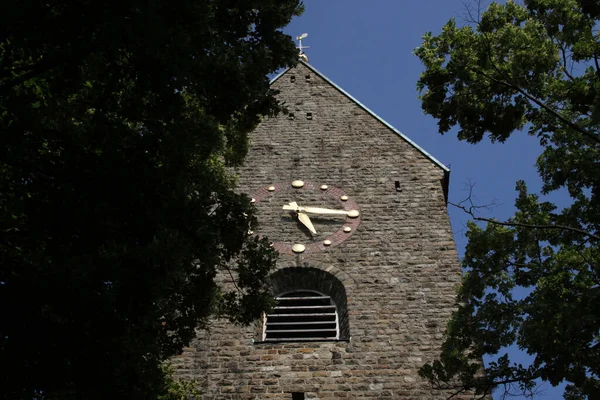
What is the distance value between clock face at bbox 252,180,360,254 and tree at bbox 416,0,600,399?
14.3 feet

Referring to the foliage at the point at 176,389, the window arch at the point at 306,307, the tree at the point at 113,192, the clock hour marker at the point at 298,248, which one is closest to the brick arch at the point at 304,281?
the window arch at the point at 306,307

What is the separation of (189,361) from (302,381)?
4.93 ft

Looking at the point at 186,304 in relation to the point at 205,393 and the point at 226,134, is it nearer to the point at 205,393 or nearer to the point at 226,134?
the point at 226,134

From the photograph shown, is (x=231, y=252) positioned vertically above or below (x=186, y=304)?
above

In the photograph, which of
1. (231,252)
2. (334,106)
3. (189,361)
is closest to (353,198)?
(334,106)

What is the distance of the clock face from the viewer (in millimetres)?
13211

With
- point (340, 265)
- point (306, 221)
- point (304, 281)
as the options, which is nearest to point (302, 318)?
point (304, 281)

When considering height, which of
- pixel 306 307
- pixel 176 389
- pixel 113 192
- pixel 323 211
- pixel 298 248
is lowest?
pixel 176 389

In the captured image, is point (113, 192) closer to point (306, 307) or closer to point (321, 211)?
point (306, 307)

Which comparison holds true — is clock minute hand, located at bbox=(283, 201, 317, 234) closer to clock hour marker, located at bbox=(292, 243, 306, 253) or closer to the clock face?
the clock face

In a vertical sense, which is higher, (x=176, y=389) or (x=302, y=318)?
(x=302, y=318)

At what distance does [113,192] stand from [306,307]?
21.3 feet

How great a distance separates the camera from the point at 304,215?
45.1 ft

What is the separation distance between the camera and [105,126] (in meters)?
6.46
